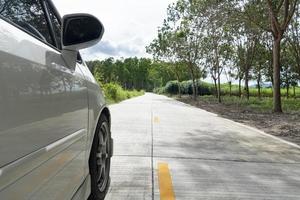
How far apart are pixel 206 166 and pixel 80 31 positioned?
4019 millimetres

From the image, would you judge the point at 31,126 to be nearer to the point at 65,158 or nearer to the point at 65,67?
the point at 65,158

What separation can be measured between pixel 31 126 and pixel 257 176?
437cm

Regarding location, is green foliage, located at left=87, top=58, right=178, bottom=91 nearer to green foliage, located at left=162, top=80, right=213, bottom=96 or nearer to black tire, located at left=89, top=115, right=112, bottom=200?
green foliage, located at left=162, top=80, right=213, bottom=96

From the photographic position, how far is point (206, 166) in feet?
20.6

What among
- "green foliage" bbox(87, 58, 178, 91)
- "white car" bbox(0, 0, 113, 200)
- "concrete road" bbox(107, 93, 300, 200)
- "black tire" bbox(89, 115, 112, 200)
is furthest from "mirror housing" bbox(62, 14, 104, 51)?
"green foliage" bbox(87, 58, 178, 91)

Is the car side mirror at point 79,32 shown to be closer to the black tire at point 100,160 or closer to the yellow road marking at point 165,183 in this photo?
the black tire at point 100,160

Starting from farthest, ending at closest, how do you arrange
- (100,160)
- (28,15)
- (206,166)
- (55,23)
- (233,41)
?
(233,41) < (206,166) < (100,160) < (55,23) < (28,15)

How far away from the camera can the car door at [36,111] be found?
1.68m

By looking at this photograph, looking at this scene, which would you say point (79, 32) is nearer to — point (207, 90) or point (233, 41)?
point (233, 41)

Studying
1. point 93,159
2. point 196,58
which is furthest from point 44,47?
point 196,58

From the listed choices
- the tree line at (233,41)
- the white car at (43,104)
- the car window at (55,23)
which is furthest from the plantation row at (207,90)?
the white car at (43,104)

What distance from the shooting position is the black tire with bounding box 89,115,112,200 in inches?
153

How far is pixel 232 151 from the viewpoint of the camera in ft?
25.8

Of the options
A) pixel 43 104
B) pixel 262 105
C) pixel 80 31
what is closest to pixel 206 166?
pixel 80 31
